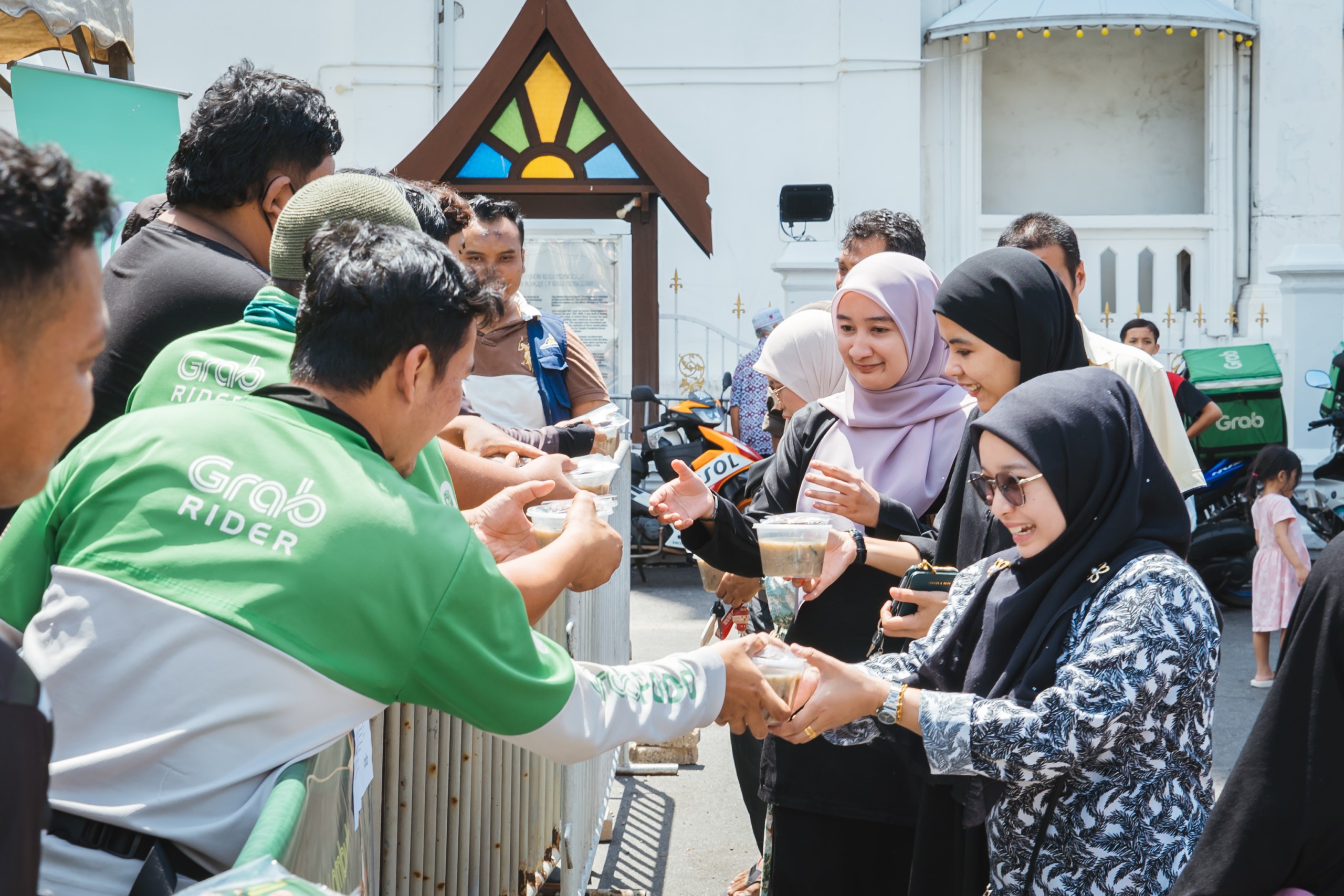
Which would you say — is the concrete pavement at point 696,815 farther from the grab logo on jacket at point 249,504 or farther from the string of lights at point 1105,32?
the string of lights at point 1105,32

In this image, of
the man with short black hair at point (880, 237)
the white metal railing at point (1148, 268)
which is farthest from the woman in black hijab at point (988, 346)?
the white metal railing at point (1148, 268)

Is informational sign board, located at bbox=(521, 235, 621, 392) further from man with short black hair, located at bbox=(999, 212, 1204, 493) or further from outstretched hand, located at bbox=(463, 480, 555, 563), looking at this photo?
outstretched hand, located at bbox=(463, 480, 555, 563)

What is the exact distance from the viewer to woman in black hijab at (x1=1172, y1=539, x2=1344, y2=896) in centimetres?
191

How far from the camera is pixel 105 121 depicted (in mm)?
5762

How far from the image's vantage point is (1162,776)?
2268 mm

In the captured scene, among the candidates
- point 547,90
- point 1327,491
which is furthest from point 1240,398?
point 547,90

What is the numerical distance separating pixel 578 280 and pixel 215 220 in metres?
7.78

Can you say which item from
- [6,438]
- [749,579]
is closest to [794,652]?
[749,579]

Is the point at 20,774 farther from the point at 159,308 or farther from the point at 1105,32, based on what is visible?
the point at 1105,32

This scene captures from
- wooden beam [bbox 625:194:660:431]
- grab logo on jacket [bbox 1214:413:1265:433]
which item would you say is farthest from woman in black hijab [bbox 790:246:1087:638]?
grab logo on jacket [bbox 1214:413:1265:433]

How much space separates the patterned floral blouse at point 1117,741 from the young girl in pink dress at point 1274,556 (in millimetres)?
5133

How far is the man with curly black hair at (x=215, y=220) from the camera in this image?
275cm

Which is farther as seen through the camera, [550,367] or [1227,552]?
[1227,552]

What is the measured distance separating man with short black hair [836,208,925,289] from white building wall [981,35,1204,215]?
11582mm
